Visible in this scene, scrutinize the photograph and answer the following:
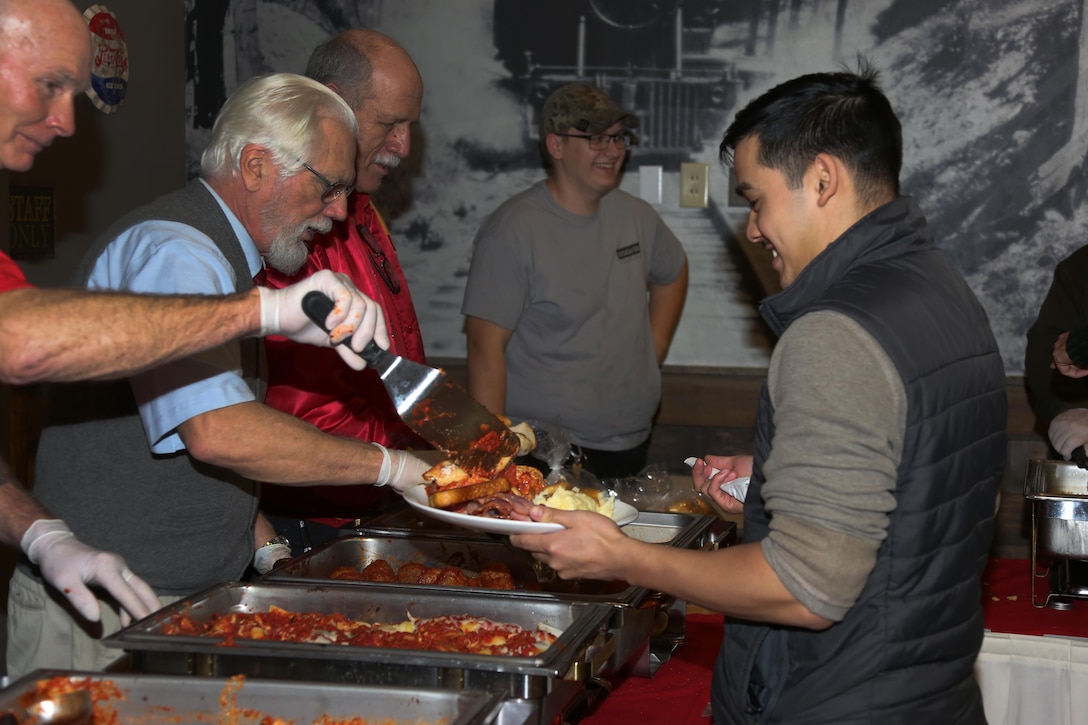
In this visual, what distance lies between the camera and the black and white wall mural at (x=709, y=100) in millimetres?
3680

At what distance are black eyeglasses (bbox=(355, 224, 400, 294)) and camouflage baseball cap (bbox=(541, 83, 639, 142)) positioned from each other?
996 mm

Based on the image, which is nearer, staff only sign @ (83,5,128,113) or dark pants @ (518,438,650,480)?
staff only sign @ (83,5,128,113)

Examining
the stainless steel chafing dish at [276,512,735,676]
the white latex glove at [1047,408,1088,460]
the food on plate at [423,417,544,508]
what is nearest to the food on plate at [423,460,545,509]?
the food on plate at [423,417,544,508]

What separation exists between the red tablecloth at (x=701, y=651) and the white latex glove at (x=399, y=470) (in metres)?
0.53

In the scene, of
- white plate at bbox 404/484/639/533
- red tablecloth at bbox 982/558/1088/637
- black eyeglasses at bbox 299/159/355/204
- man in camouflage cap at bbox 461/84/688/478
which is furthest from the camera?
man in camouflage cap at bbox 461/84/688/478

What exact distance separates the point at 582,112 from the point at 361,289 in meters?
1.19

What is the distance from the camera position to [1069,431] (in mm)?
2697

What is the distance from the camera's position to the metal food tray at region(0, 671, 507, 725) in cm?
133

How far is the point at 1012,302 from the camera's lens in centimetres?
376

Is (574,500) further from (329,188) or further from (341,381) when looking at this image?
(341,381)

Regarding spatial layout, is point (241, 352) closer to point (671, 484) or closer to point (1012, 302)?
point (671, 484)

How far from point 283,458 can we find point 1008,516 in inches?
104

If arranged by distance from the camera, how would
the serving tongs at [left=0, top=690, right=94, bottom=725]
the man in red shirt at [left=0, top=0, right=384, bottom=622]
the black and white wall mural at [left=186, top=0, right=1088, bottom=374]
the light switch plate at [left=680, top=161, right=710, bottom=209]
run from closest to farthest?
the serving tongs at [left=0, top=690, right=94, bottom=725] → the man in red shirt at [left=0, top=0, right=384, bottom=622] → the black and white wall mural at [left=186, top=0, right=1088, bottom=374] → the light switch plate at [left=680, top=161, right=710, bottom=209]

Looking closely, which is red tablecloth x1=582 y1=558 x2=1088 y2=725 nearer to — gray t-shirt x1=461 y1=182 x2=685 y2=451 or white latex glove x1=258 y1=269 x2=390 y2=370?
white latex glove x1=258 y1=269 x2=390 y2=370
